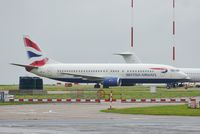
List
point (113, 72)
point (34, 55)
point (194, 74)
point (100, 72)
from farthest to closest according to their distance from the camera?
point (194, 74)
point (34, 55)
point (100, 72)
point (113, 72)

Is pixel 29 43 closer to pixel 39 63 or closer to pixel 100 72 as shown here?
pixel 39 63

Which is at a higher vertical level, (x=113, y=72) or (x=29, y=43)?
(x=29, y=43)

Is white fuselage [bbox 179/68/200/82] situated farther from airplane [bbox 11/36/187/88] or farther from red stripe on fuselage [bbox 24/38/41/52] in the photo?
red stripe on fuselage [bbox 24/38/41/52]

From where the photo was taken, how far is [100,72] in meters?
110

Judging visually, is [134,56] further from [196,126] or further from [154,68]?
[196,126]

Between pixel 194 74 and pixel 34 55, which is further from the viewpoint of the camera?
pixel 194 74

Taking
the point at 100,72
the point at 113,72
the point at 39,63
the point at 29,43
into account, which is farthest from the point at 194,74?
the point at 29,43

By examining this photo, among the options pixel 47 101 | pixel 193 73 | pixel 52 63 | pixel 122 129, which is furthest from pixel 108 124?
pixel 193 73

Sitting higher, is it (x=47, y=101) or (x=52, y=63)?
(x=52, y=63)

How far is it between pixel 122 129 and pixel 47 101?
30979 millimetres

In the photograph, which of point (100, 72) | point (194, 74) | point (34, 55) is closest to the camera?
point (100, 72)

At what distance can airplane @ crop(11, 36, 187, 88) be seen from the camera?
350 feet

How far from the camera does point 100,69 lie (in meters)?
110

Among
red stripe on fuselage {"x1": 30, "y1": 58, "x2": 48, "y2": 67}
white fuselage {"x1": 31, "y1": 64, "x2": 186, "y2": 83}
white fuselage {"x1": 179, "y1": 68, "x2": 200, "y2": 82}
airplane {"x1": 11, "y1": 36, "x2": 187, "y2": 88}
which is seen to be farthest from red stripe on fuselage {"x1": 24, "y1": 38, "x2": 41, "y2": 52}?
white fuselage {"x1": 179, "y1": 68, "x2": 200, "y2": 82}
